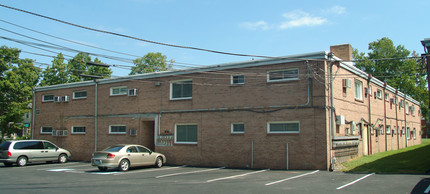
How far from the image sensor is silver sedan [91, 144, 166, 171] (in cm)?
1770

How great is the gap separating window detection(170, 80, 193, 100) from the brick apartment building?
65 mm

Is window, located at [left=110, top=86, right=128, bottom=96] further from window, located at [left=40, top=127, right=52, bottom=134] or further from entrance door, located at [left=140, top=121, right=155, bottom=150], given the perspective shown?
window, located at [left=40, top=127, right=52, bottom=134]

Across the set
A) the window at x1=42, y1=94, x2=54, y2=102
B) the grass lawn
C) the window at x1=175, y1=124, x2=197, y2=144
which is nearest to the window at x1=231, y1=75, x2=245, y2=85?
the window at x1=175, y1=124, x2=197, y2=144

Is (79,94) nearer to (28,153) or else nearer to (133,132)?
(28,153)

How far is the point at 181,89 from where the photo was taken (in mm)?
22469

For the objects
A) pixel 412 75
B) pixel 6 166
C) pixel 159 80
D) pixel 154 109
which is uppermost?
pixel 412 75

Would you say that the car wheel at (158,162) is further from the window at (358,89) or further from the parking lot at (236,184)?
the window at (358,89)

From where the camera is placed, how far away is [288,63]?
18.4 meters

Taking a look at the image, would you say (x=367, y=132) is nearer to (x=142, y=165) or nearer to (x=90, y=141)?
(x=142, y=165)

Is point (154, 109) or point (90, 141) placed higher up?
point (154, 109)

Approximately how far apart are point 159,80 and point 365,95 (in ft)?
46.0

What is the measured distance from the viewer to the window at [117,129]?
971 inches

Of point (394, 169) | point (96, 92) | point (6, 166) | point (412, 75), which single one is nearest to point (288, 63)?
A: point (394, 169)

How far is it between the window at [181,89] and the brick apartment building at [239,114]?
0.07 metres
